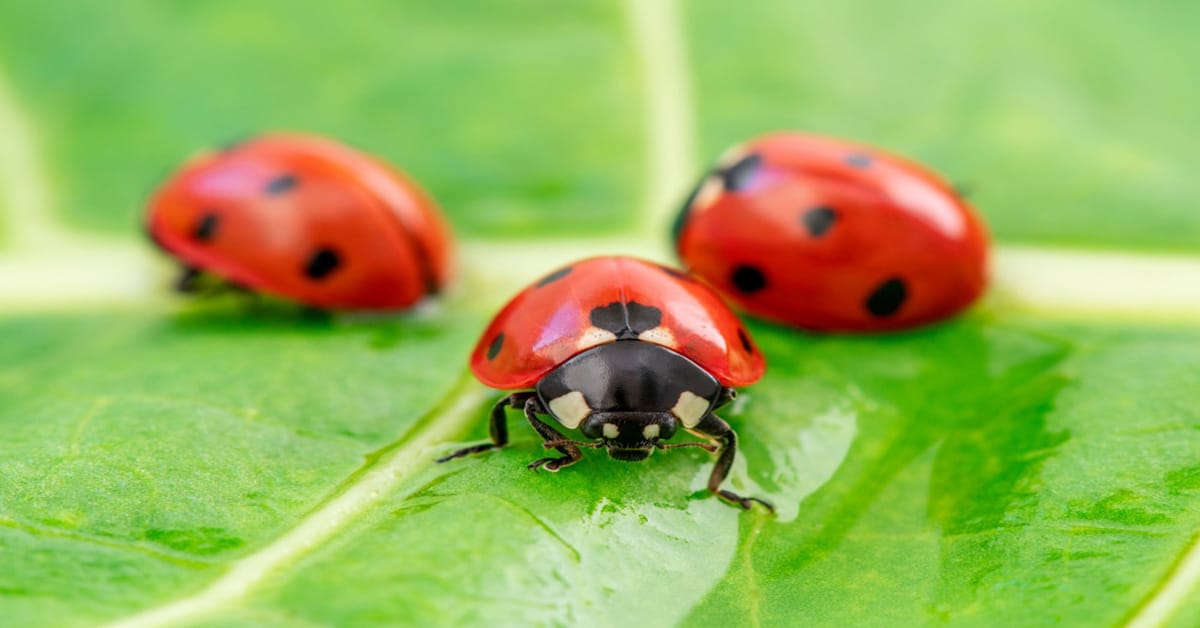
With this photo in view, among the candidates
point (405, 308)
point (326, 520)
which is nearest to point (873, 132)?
point (405, 308)

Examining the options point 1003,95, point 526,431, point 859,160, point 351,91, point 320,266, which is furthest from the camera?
point 351,91

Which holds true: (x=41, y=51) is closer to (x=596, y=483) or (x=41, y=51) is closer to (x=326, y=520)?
(x=326, y=520)

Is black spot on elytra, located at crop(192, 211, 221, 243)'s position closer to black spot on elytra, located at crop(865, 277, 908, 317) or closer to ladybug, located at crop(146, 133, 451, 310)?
ladybug, located at crop(146, 133, 451, 310)

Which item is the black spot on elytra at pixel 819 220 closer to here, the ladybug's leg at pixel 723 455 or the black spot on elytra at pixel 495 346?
the ladybug's leg at pixel 723 455

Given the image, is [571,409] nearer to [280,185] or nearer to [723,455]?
[723,455]

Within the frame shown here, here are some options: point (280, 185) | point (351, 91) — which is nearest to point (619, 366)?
point (280, 185)

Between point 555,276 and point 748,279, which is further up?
point 555,276

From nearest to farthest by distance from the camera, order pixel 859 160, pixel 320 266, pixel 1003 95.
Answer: pixel 859 160 → pixel 320 266 → pixel 1003 95
